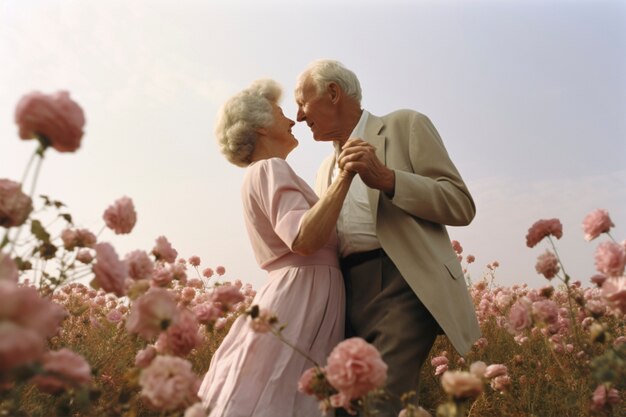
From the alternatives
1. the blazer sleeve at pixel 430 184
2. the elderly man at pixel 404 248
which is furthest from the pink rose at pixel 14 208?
the blazer sleeve at pixel 430 184

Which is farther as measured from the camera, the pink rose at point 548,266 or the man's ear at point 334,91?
the man's ear at point 334,91

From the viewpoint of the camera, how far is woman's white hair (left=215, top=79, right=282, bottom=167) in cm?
262

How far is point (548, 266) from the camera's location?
2092 millimetres

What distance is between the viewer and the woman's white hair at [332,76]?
2617 mm

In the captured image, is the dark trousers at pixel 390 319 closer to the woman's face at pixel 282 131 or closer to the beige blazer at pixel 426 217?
the beige blazer at pixel 426 217

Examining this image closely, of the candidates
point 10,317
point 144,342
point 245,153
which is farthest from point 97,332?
point 10,317

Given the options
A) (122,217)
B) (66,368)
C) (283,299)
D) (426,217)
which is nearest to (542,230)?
(426,217)

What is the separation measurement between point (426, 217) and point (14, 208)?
59.3 inches

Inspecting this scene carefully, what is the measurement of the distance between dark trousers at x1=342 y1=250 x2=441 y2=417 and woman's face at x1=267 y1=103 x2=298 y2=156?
2.03 ft

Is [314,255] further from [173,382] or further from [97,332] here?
[97,332]

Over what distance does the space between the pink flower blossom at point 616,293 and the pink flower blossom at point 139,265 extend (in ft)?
4.11

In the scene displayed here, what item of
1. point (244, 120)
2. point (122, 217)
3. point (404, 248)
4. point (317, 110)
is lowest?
point (122, 217)

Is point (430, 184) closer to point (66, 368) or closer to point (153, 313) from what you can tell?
point (153, 313)

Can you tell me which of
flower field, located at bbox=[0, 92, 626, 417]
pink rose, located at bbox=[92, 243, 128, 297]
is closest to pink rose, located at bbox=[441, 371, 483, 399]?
flower field, located at bbox=[0, 92, 626, 417]
